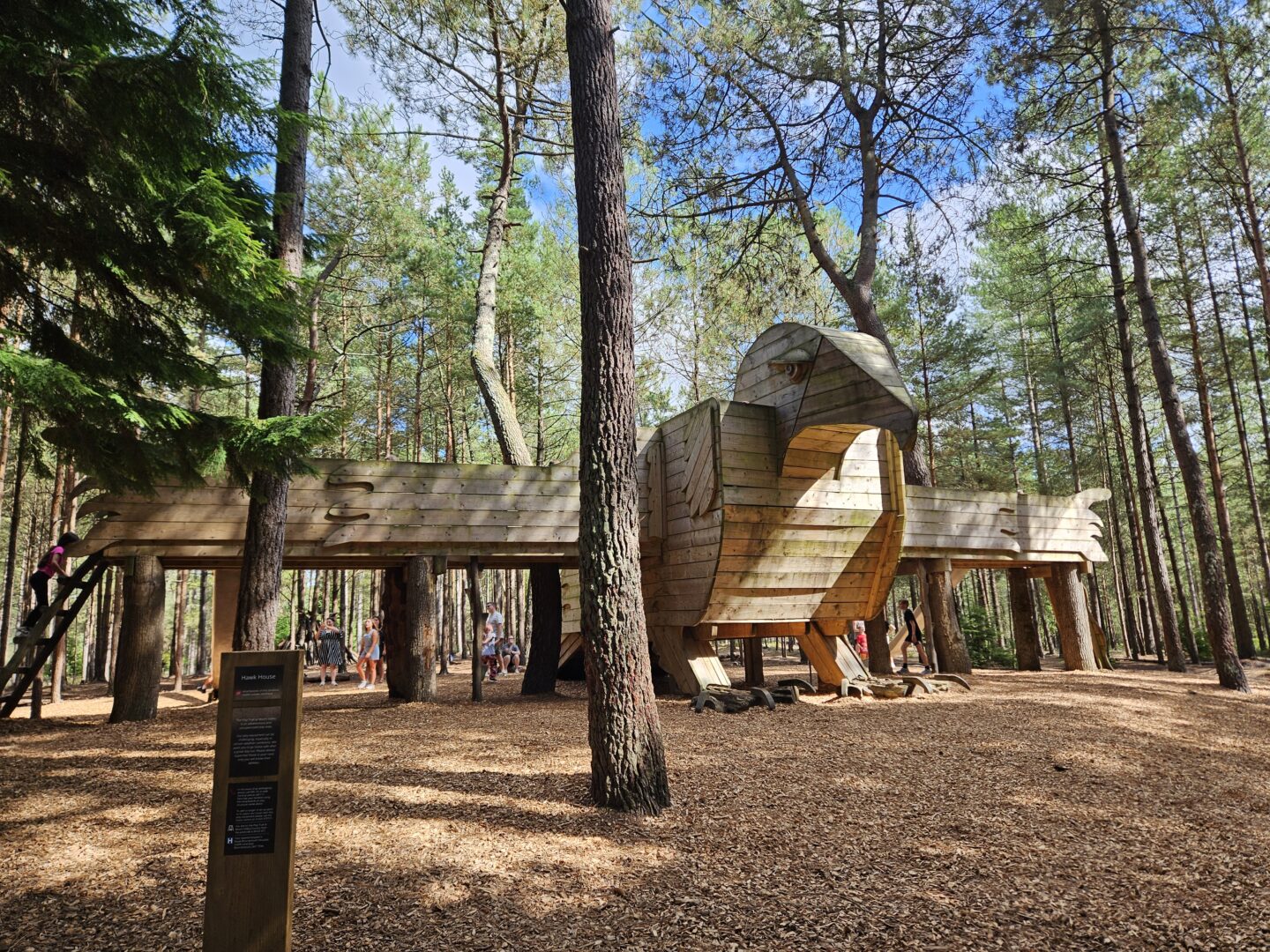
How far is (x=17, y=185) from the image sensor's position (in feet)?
13.4

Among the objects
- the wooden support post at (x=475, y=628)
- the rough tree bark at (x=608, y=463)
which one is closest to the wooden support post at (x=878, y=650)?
the wooden support post at (x=475, y=628)

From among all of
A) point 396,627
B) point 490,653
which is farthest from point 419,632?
point 490,653

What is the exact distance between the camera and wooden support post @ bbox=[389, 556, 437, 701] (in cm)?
873

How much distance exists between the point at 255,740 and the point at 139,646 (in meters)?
6.19

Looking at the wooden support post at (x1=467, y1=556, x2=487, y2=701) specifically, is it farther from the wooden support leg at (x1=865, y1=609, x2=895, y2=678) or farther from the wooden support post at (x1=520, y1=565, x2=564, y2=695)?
the wooden support leg at (x1=865, y1=609, x2=895, y2=678)

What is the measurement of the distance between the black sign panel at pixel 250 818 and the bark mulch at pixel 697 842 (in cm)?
52

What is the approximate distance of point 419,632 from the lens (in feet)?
28.7

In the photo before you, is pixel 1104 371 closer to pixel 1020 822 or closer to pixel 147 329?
pixel 1020 822

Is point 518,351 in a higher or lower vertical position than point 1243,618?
higher

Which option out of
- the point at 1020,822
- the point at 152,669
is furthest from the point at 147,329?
the point at 1020,822

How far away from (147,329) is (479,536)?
15.5 feet

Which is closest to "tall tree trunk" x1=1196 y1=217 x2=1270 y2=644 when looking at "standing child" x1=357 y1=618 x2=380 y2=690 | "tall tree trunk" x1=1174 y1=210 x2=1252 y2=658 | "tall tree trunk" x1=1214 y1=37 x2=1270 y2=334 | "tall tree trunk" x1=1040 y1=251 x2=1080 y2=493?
"tall tree trunk" x1=1174 y1=210 x2=1252 y2=658

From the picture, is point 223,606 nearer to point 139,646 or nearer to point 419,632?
point 139,646

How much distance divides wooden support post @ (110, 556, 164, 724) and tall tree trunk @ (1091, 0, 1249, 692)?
1309cm
